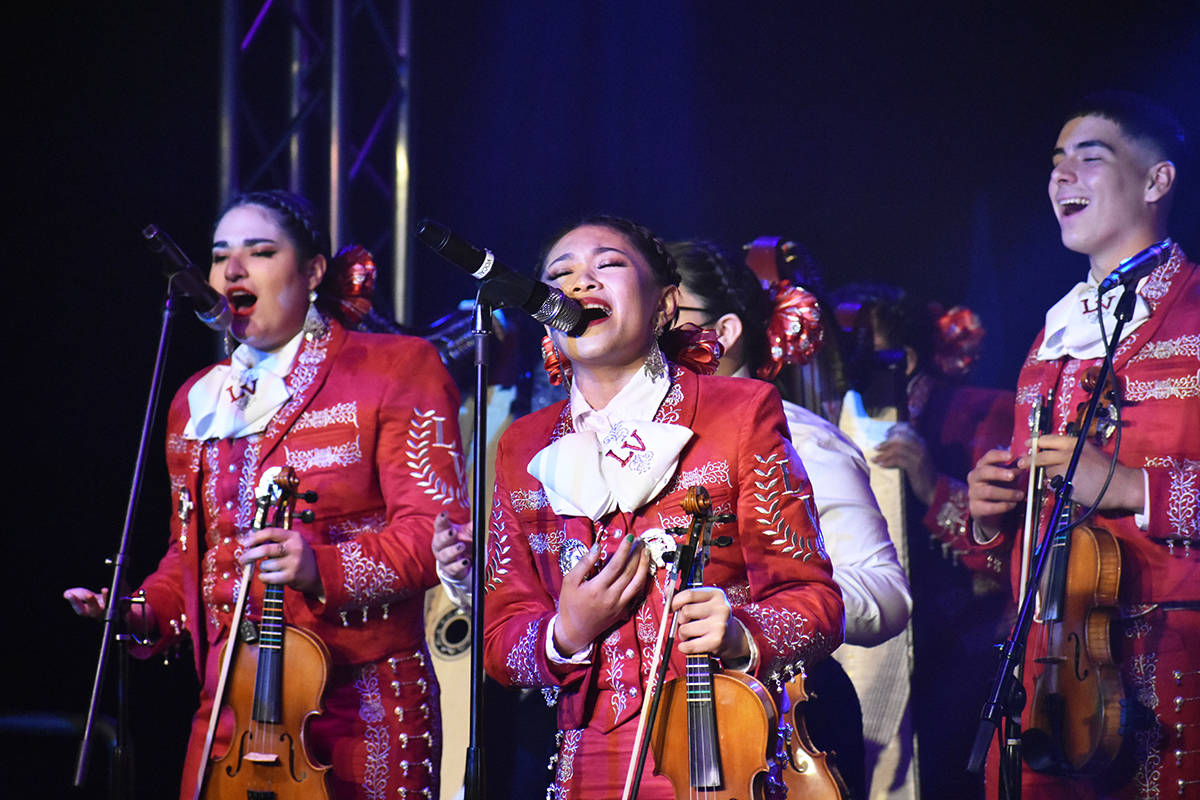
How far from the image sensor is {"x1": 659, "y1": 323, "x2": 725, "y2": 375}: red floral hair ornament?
298 centimetres

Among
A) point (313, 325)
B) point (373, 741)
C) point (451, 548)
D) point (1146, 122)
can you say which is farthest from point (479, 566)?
point (1146, 122)

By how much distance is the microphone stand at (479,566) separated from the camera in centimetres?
231

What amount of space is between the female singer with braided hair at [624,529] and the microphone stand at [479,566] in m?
0.15

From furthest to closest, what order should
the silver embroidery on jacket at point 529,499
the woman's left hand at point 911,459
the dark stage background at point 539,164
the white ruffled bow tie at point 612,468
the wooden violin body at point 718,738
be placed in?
1. the woman's left hand at point 911,459
2. the dark stage background at point 539,164
3. the silver embroidery on jacket at point 529,499
4. the white ruffled bow tie at point 612,468
5. the wooden violin body at point 718,738

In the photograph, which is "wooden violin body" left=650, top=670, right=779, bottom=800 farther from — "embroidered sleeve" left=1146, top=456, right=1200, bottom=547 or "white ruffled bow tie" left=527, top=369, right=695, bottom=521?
"embroidered sleeve" left=1146, top=456, right=1200, bottom=547

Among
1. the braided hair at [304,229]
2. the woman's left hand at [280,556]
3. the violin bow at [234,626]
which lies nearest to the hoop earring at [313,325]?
the braided hair at [304,229]

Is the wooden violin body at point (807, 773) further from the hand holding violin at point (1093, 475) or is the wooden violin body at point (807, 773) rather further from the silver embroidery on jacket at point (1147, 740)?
the hand holding violin at point (1093, 475)

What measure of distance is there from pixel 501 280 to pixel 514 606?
70 cm

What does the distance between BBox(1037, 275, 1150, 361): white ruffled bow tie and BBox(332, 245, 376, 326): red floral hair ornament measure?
2.06 m

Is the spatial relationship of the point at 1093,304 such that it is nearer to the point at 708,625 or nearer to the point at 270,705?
the point at 708,625

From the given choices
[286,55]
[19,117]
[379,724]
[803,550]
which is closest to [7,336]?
[19,117]

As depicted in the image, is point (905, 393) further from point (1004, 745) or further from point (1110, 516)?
point (1004, 745)

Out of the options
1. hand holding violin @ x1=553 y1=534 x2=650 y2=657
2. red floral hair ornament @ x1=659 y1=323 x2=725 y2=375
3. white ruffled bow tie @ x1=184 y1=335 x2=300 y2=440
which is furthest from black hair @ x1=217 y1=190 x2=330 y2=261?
hand holding violin @ x1=553 y1=534 x2=650 y2=657

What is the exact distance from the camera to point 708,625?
2.24 m
